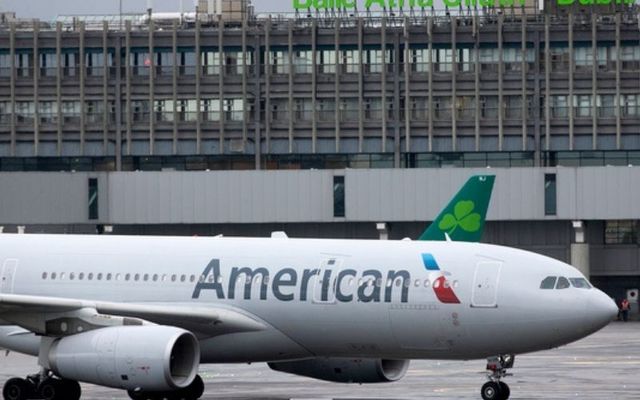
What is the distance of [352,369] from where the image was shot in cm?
4347

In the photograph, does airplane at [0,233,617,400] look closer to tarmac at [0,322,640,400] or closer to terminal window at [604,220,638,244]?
tarmac at [0,322,640,400]

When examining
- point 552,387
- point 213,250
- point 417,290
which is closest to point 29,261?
point 213,250

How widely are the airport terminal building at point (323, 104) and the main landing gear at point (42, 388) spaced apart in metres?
49.0

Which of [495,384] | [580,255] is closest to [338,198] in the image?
[580,255]

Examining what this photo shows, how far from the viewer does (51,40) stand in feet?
320

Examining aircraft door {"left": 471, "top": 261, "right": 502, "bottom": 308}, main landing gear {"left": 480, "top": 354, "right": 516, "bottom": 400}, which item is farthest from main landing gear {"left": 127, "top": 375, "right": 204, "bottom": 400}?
aircraft door {"left": 471, "top": 261, "right": 502, "bottom": 308}

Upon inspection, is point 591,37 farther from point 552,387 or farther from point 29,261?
point 29,261

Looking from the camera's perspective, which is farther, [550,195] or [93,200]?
[93,200]

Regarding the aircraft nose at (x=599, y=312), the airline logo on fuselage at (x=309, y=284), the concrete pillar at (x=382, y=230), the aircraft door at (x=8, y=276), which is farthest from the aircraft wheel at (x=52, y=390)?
the concrete pillar at (x=382, y=230)

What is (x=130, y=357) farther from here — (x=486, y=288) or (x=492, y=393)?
(x=492, y=393)

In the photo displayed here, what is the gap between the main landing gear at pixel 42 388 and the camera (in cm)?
4175

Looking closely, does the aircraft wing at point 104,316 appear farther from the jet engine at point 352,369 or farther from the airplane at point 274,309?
the jet engine at point 352,369

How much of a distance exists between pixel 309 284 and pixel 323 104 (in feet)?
181

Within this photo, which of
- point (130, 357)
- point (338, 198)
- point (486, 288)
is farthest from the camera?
point (338, 198)
